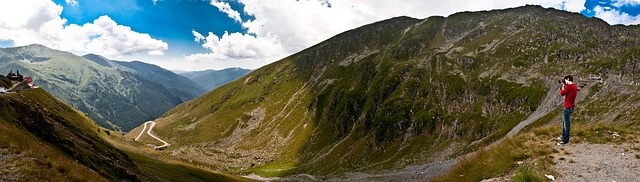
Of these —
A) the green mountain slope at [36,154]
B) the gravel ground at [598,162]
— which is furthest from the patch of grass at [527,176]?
the green mountain slope at [36,154]

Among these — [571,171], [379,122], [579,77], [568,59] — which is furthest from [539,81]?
[571,171]

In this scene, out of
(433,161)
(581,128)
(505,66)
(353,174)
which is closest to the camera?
(581,128)

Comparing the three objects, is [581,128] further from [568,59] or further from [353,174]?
[568,59]

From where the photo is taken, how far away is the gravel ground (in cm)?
1547

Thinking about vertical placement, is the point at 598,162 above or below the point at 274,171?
above

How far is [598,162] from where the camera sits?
17.2 m

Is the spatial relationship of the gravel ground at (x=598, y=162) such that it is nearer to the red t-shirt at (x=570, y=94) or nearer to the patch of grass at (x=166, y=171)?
the red t-shirt at (x=570, y=94)

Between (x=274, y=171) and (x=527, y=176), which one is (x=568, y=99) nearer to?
(x=527, y=176)

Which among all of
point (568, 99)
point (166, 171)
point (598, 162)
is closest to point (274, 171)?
point (166, 171)

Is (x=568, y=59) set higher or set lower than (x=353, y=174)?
higher

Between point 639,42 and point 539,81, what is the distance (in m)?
91.1

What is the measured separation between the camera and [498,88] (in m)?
162

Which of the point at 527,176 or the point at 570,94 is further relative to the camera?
the point at 570,94

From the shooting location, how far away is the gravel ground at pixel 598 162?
1547 centimetres
